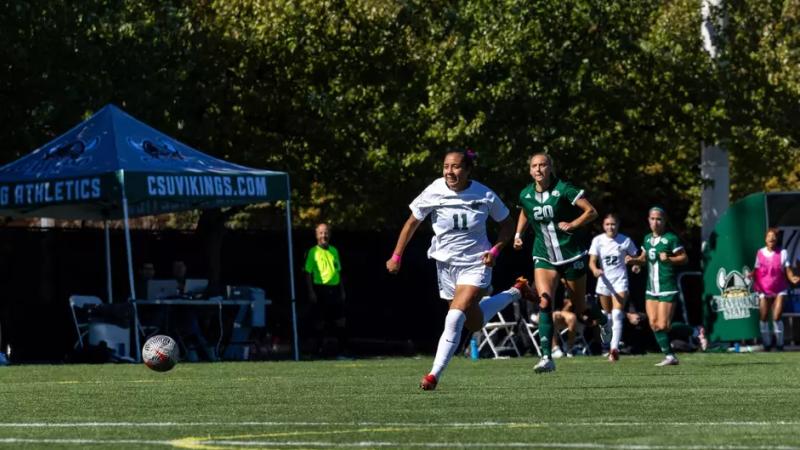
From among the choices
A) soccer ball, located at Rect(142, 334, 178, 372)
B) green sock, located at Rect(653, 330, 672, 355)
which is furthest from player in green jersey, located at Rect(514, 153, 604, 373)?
soccer ball, located at Rect(142, 334, 178, 372)

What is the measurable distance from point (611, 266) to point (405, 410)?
13.4 meters

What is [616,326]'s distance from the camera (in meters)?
22.7

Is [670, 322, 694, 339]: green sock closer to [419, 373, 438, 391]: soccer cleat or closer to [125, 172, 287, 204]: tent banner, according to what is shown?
[125, 172, 287, 204]: tent banner

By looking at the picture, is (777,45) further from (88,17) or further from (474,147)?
(88,17)

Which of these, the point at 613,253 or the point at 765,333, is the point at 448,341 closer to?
the point at 613,253

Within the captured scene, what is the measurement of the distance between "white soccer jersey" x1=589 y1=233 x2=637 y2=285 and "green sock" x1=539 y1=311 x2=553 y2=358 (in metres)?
6.70

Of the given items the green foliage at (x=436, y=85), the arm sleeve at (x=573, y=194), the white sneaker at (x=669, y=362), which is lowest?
the white sneaker at (x=669, y=362)

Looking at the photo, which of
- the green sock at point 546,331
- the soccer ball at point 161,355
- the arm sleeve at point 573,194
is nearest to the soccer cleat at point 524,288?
the green sock at point 546,331

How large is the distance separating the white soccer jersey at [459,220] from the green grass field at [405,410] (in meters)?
Result: 1.05

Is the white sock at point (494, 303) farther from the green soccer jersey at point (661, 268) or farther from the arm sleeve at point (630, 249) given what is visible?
the arm sleeve at point (630, 249)

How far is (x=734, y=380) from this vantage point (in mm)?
15250

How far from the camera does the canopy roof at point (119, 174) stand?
22.2 metres

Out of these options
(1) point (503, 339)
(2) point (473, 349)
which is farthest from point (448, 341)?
(1) point (503, 339)

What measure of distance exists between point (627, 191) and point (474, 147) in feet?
29.2
